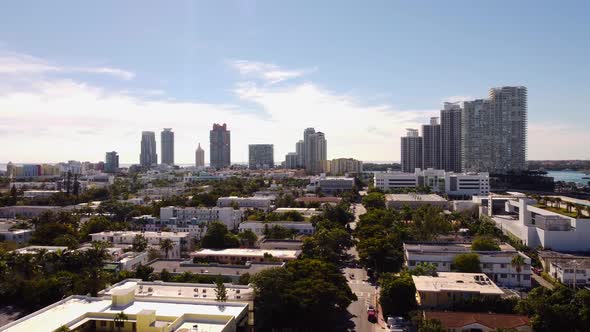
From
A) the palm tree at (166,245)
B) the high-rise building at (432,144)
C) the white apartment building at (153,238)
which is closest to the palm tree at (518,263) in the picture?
the palm tree at (166,245)

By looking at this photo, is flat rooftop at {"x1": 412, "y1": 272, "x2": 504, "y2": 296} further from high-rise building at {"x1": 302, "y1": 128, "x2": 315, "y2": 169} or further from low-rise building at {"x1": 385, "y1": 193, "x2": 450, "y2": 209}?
high-rise building at {"x1": 302, "y1": 128, "x2": 315, "y2": 169}

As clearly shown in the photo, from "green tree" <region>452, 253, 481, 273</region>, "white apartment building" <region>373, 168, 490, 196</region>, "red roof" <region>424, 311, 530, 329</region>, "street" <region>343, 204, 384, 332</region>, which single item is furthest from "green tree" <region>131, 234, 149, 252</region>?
"white apartment building" <region>373, 168, 490, 196</region>

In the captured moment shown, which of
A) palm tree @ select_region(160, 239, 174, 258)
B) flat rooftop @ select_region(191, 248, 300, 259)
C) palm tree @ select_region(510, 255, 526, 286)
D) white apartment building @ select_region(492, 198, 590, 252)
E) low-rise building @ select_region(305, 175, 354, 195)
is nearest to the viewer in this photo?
palm tree @ select_region(510, 255, 526, 286)

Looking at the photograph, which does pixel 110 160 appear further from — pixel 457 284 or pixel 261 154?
pixel 457 284

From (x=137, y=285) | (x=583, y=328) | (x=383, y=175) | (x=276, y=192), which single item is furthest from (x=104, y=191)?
(x=583, y=328)

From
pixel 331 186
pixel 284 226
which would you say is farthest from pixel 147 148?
pixel 284 226
